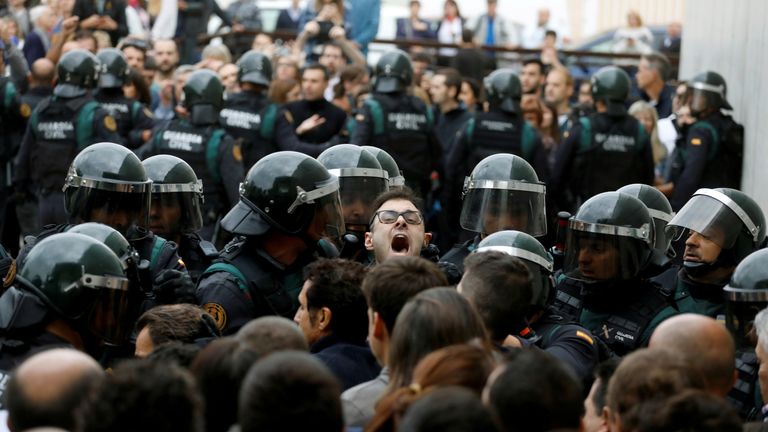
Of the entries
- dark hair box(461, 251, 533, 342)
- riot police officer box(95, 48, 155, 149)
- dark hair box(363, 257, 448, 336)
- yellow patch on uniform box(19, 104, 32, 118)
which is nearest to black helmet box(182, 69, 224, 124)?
riot police officer box(95, 48, 155, 149)

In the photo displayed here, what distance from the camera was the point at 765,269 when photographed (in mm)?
5918

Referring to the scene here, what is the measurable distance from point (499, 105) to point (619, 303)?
603cm

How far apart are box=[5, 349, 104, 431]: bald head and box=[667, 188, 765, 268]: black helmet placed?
413 cm

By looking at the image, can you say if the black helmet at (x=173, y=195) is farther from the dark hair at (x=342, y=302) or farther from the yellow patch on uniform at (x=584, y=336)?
the yellow patch on uniform at (x=584, y=336)

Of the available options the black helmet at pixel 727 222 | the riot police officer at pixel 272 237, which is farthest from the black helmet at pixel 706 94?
the riot police officer at pixel 272 237

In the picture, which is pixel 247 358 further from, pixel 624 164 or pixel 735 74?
pixel 735 74

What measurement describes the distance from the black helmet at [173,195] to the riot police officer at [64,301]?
91.4 inches

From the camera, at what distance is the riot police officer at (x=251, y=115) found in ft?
40.2

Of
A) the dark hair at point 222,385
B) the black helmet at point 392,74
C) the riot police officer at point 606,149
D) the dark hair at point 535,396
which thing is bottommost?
the riot police officer at point 606,149

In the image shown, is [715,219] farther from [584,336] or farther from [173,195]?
[173,195]

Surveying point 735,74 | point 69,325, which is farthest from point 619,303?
point 735,74

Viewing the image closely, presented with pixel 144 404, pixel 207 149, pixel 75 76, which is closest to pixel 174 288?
pixel 144 404

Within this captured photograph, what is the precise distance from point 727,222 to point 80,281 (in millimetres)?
3538

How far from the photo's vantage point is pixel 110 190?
6.84 metres
